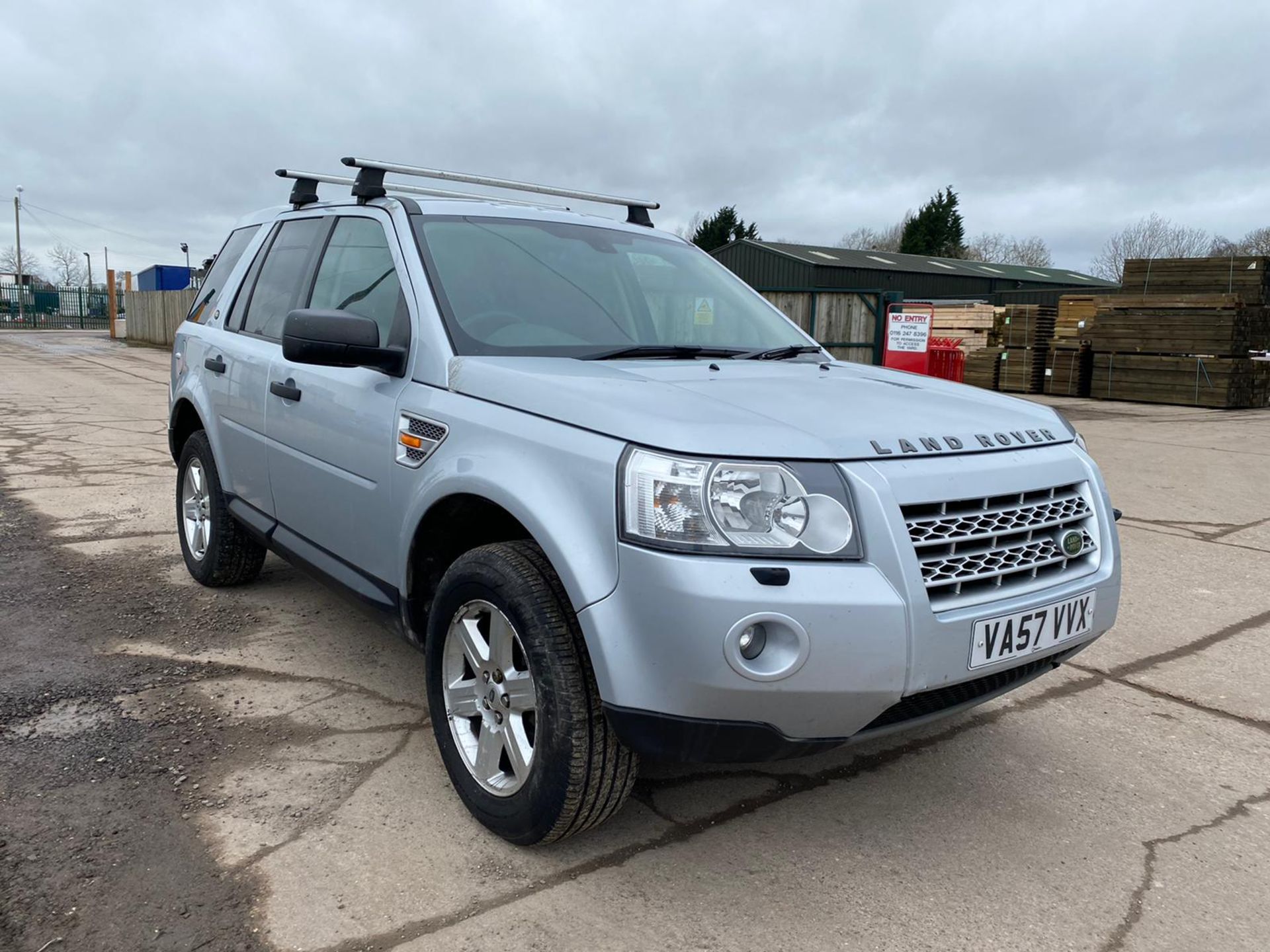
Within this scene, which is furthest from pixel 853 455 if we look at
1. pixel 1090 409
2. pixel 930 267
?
pixel 930 267

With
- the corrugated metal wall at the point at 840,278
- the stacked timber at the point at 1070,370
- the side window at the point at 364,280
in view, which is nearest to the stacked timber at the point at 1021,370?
the stacked timber at the point at 1070,370

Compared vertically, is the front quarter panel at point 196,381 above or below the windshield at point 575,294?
below

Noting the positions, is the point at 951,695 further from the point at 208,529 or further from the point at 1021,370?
the point at 1021,370

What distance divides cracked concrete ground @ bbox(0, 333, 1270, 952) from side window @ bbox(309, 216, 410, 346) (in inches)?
54.1

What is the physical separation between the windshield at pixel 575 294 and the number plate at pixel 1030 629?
140 centimetres

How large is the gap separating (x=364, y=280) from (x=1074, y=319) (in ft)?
60.1

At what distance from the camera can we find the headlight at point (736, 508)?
2.16 meters

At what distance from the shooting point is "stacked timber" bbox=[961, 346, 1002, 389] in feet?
65.3

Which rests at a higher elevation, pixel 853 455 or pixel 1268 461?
→ pixel 853 455

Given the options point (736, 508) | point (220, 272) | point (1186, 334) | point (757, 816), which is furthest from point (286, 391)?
point (1186, 334)

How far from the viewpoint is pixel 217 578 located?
4.72 meters

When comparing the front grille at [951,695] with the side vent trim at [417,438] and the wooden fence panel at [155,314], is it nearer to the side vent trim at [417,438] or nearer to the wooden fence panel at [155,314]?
the side vent trim at [417,438]

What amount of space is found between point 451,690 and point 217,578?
2446 millimetres

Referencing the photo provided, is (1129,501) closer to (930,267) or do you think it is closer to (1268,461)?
(1268,461)
